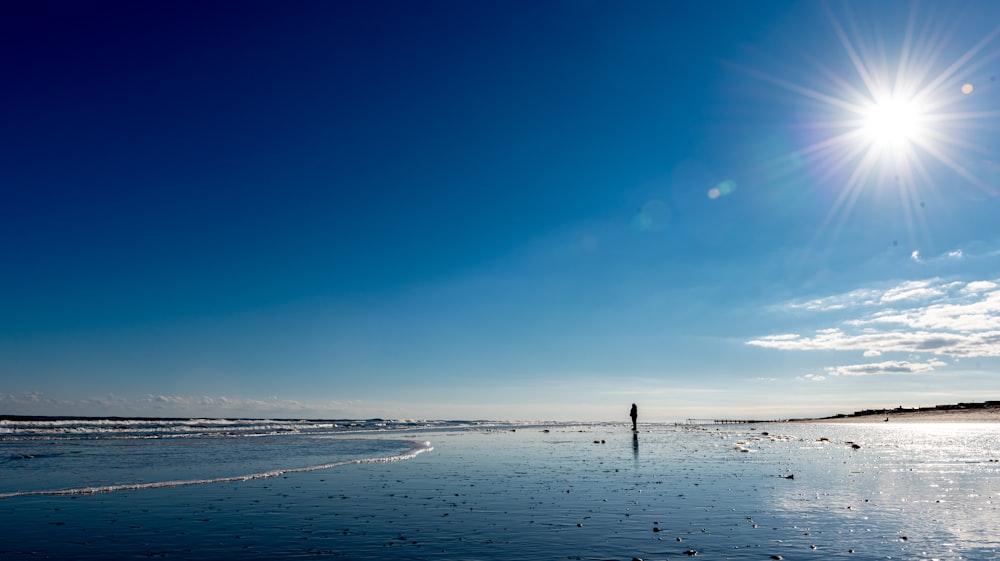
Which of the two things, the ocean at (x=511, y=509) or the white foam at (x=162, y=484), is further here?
the white foam at (x=162, y=484)

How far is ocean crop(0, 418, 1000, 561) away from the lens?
48.0 ft

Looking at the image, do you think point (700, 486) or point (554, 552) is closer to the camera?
point (554, 552)

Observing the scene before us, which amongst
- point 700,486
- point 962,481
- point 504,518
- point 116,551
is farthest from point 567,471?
point 116,551

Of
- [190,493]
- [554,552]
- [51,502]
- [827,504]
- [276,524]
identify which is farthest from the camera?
[190,493]

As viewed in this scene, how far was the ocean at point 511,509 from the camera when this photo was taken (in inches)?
575

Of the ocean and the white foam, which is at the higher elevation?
the ocean

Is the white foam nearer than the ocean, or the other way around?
the ocean

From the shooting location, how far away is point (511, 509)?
2003cm

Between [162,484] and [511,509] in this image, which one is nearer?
[511,509]

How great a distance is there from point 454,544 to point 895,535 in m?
11.0

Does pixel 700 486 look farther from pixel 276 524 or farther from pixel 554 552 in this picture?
pixel 276 524

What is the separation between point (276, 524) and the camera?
1777cm

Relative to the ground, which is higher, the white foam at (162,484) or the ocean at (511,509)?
the ocean at (511,509)

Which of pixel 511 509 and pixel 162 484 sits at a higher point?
pixel 511 509
